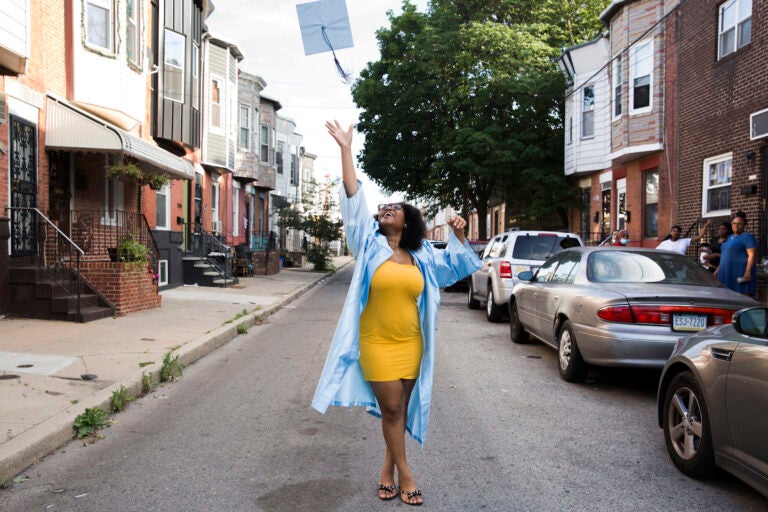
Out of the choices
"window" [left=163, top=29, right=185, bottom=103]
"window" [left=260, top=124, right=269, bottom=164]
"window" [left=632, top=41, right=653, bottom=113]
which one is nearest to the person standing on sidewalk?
"window" [left=163, top=29, right=185, bottom=103]

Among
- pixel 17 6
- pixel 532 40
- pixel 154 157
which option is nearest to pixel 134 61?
pixel 154 157

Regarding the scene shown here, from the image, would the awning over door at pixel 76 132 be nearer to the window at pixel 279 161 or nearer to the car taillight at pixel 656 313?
the car taillight at pixel 656 313

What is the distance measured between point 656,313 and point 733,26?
10.3 metres

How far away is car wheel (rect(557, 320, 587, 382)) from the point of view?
685 cm

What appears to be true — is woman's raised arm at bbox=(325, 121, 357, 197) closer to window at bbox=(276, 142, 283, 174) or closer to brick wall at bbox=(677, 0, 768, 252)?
brick wall at bbox=(677, 0, 768, 252)

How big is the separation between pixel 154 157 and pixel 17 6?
14.3 ft

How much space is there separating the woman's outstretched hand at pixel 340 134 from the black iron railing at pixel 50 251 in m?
7.85

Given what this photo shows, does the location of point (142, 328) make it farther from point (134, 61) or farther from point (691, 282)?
point (691, 282)

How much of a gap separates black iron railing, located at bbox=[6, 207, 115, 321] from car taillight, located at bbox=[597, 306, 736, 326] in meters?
8.07

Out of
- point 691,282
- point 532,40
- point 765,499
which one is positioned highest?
point 532,40

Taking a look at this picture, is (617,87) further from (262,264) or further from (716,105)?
(262,264)

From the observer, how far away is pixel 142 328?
10.1 metres

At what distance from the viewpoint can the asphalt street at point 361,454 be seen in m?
3.89

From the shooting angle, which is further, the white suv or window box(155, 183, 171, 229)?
window box(155, 183, 171, 229)
